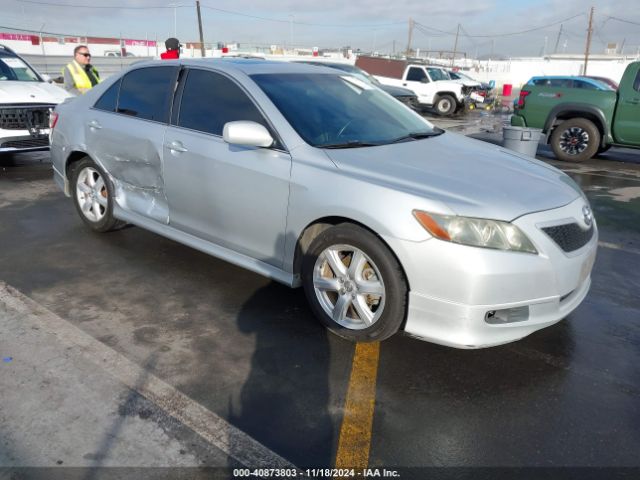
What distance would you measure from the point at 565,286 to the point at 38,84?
8.63 metres

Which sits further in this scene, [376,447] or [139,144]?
[139,144]

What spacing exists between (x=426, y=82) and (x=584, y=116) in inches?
460

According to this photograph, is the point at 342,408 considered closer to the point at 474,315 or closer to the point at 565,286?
the point at 474,315

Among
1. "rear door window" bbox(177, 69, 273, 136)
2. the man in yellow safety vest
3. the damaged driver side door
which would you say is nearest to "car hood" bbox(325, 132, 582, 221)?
"rear door window" bbox(177, 69, 273, 136)

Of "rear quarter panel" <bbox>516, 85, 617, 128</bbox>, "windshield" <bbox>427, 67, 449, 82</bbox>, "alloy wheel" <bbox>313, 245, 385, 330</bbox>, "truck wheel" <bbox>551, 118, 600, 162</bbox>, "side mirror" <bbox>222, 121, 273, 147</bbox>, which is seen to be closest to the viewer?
"alloy wheel" <bbox>313, 245, 385, 330</bbox>

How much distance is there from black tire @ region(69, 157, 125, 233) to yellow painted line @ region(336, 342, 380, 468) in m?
2.91

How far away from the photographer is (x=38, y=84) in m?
8.59

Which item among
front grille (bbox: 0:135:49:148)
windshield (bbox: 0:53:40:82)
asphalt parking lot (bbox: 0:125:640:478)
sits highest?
windshield (bbox: 0:53:40:82)

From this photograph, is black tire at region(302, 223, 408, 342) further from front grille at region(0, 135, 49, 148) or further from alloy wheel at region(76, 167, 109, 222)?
front grille at region(0, 135, 49, 148)

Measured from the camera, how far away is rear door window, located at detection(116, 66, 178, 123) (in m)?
4.32

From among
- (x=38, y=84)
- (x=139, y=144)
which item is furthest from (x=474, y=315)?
(x=38, y=84)

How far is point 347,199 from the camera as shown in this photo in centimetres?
309

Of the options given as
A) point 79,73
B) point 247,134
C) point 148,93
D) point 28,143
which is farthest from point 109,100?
point 79,73

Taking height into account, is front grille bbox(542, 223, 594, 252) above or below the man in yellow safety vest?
below
